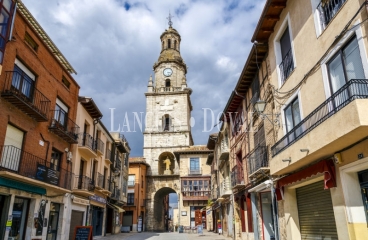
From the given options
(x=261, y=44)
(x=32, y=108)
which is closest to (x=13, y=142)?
(x=32, y=108)

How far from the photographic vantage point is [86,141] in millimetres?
19969

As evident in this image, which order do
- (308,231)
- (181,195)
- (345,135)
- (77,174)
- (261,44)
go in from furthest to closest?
(181,195) → (77,174) → (261,44) → (308,231) → (345,135)

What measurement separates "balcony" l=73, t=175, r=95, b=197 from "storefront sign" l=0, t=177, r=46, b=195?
3.87m

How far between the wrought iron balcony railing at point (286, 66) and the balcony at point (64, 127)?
38.0 feet

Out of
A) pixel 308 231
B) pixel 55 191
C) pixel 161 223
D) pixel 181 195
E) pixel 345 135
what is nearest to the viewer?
pixel 345 135

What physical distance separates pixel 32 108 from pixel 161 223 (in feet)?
124

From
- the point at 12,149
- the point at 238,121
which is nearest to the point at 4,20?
the point at 12,149

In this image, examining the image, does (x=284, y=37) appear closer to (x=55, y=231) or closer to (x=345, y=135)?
(x=345, y=135)

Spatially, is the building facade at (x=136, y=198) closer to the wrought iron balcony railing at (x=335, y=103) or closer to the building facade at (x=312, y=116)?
the building facade at (x=312, y=116)

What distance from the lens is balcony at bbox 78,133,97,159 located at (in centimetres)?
1915

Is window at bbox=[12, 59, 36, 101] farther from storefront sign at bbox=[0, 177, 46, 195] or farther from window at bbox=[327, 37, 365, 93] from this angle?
window at bbox=[327, 37, 365, 93]

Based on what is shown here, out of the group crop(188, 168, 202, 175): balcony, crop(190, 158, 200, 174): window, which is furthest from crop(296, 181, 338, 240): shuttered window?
crop(190, 158, 200, 174): window

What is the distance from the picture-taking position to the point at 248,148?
16281mm

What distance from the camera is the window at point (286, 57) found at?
1044cm
